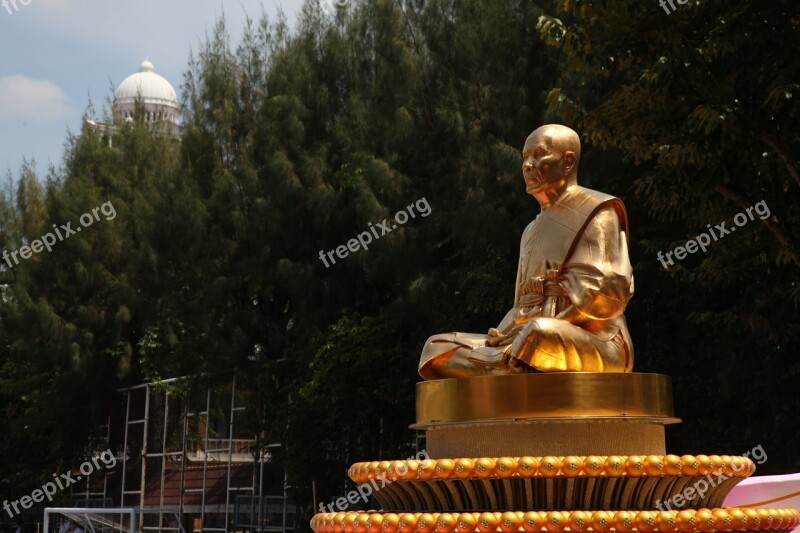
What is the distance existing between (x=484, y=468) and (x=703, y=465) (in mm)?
1083

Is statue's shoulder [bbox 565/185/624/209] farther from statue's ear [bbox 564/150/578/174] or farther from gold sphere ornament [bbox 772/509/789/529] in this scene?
gold sphere ornament [bbox 772/509/789/529]

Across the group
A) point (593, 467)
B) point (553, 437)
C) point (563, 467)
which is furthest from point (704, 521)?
point (553, 437)

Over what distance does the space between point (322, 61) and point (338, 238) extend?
115 inches

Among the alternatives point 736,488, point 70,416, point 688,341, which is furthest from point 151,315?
point 736,488

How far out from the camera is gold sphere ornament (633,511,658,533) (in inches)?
201

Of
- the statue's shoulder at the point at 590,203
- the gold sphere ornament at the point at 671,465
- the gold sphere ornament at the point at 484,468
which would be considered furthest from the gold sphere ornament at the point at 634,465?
the statue's shoulder at the point at 590,203

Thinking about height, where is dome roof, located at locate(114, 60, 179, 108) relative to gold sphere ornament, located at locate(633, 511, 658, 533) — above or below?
above

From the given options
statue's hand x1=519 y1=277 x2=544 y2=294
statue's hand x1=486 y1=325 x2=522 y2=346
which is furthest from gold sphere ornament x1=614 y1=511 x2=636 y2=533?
statue's hand x1=519 y1=277 x2=544 y2=294

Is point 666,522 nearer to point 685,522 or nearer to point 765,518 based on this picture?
point 685,522

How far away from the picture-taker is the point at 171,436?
22.6 meters

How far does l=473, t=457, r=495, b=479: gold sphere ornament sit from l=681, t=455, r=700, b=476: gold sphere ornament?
93cm

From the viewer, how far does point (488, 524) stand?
514 cm

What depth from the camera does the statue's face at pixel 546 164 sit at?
6637mm

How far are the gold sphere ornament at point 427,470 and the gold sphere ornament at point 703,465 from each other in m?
1.29
